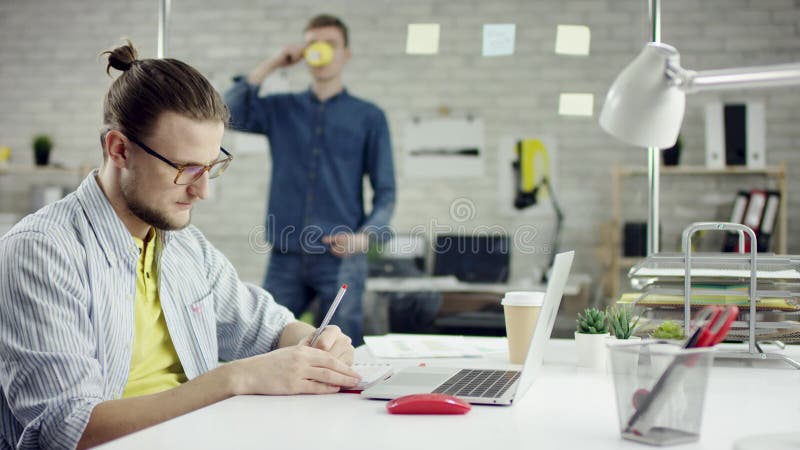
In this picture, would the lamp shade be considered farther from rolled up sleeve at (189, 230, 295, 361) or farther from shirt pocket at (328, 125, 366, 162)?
shirt pocket at (328, 125, 366, 162)

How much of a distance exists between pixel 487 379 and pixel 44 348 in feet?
2.37

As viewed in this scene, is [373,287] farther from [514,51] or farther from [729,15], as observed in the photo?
[729,15]

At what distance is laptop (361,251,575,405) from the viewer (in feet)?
4.08

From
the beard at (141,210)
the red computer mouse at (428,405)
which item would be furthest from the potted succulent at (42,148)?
the red computer mouse at (428,405)

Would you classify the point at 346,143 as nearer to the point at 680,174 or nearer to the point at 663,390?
the point at 680,174

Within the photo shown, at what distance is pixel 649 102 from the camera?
3.60 ft

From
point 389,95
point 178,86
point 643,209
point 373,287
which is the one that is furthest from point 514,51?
point 178,86

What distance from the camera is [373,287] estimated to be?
371 centimetres

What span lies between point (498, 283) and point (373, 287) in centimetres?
56

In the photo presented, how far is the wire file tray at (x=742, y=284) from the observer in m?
1.63

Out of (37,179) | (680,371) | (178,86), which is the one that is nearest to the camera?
(680,371)

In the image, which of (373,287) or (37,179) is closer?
(373,287)

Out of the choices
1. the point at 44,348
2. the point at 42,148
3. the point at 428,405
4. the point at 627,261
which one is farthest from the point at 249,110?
the point at 428,405

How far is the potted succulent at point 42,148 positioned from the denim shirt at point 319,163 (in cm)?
118
